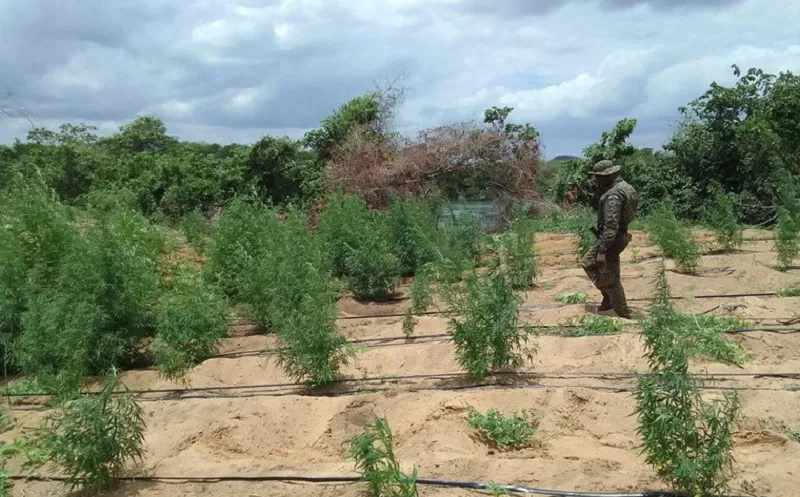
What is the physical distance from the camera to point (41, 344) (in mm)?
8117

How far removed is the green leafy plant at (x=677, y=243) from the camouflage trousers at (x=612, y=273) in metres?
2.79

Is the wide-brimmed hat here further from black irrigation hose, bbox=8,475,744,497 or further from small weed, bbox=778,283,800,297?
black irrigation hose, bbox=8,475,744,497

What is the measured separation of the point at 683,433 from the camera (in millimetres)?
4301

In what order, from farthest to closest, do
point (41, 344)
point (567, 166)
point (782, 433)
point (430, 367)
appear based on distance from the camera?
point (567, 166), point (41, 344), point (430, 367), point (782, 433)

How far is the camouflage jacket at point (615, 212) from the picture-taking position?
28.3 feet

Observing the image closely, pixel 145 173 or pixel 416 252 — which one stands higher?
pixel 145 173

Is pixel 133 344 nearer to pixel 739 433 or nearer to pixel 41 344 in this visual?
pixel 41 344

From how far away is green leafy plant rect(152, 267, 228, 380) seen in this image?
322 inches

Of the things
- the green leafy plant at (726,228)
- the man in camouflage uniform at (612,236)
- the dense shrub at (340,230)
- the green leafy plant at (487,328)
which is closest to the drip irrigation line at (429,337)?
the man in camouflage uniform at (612,236)

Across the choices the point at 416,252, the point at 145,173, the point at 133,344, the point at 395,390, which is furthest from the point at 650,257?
the point at 145,173

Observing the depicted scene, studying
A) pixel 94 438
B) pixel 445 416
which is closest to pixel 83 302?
pixel 94 438

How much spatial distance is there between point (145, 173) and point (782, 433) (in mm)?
18346

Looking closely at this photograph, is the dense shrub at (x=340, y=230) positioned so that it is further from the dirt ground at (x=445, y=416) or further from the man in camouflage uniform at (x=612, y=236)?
the man in camouflage uniform at (x=612, y=236)

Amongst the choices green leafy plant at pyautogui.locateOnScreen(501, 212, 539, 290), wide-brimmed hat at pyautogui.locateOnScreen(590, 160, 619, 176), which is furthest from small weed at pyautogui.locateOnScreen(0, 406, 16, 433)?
wide-brimmed hat at pyautogui.locateOnScreen(590, 160, 619, 176)
